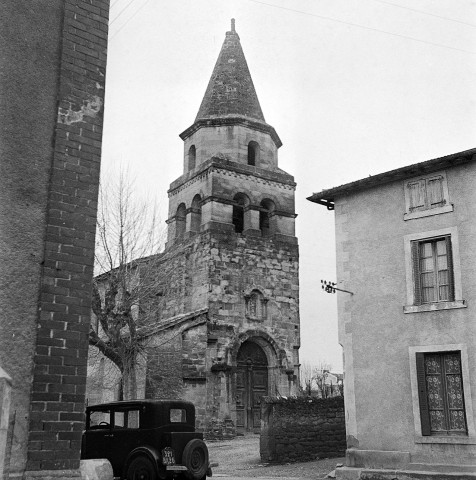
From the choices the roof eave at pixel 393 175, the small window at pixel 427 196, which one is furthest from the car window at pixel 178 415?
the small window at pixel 427 196

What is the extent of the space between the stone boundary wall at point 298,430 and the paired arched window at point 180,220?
14320 mm

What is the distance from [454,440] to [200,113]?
75.9ft

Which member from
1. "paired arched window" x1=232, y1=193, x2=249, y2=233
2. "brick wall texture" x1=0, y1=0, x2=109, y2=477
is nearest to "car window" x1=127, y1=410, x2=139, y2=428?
"brick wall texture" x1=0, y1=0, x2=109, y2=477

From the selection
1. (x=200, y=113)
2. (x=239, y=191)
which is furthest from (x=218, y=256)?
(x=200, y=113)

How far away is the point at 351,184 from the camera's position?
15773mm

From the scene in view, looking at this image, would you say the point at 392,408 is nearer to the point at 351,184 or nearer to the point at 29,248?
the point at 351,184

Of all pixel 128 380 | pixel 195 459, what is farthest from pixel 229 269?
pixel 195 459

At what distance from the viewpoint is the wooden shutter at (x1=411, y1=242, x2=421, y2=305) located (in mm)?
14289

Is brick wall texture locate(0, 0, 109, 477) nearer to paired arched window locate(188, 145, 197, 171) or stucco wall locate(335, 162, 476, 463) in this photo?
stucco wall locate(335, 162, 476, 463)

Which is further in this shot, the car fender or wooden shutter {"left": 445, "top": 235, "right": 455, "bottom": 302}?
wooden shutter {"left": 445, "top": 235, "right": 455, "bottom": 302}

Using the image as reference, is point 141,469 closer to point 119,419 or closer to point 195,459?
point 195,459

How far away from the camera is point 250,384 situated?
27578 mm

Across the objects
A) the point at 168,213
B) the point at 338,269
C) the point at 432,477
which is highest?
the point at 168,213

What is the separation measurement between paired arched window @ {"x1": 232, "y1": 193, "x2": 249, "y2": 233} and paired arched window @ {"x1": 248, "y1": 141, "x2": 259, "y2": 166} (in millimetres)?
2215
